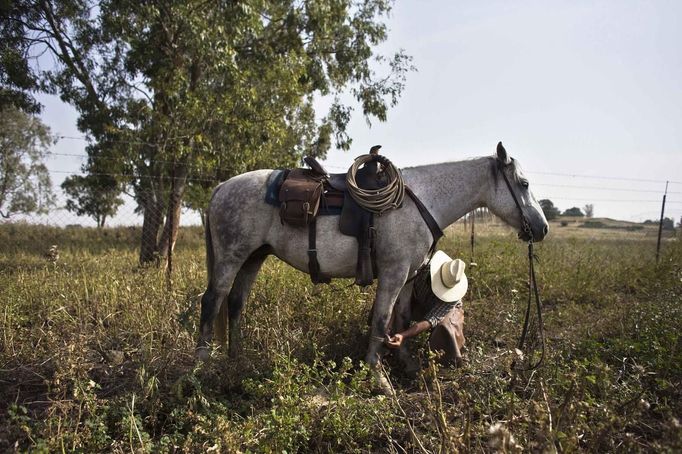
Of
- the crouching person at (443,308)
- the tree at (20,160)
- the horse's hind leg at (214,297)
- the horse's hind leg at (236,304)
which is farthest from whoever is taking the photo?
the tree at (20,160)

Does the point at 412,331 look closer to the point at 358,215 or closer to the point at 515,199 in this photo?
the point at 358,215

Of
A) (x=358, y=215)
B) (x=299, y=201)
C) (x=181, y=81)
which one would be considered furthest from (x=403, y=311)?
(x=181, y=81)

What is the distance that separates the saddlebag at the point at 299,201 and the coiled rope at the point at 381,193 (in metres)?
0.28

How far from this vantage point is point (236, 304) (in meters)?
3.91

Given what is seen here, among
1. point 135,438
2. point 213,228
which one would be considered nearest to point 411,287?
point 213,228

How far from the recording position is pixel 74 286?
527 cm

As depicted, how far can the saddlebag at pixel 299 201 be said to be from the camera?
337 centimetres

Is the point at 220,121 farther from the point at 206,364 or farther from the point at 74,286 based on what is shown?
the point at 206,364

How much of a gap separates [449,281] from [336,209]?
1180 mm

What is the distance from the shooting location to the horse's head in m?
3.62

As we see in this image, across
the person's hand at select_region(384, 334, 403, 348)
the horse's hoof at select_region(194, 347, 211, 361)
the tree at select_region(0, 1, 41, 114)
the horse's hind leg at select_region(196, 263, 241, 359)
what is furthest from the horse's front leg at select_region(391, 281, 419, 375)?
the tree at select_region(0, 1, 41, 114)

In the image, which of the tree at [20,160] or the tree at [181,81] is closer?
the tree at [181,81]

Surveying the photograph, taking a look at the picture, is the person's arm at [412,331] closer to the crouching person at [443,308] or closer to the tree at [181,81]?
the crouching person at [443,308]

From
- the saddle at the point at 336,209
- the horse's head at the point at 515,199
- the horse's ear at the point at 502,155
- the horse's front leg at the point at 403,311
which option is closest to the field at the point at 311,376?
the horse's front leg at the point at 403,311
